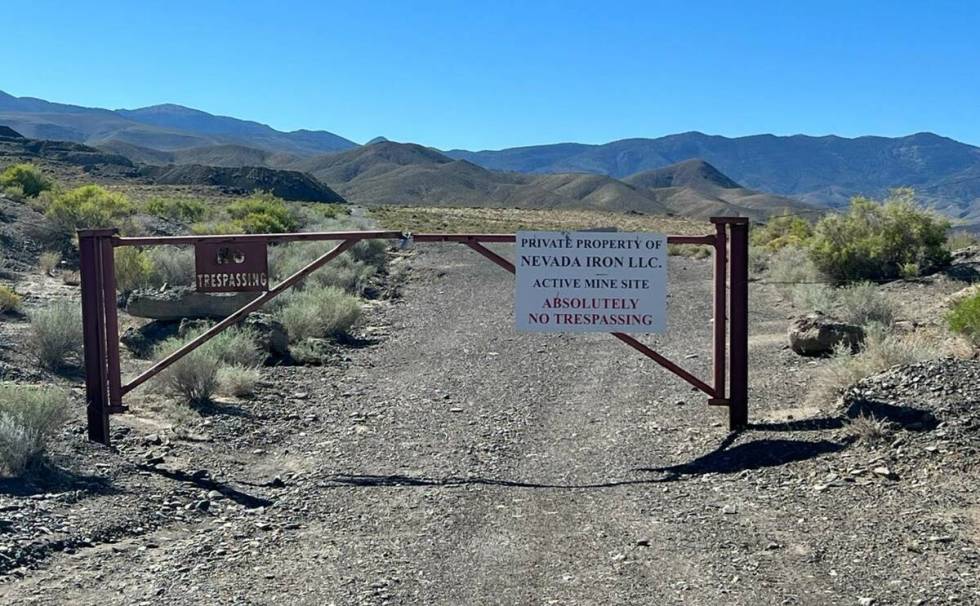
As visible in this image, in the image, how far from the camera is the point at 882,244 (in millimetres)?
22672

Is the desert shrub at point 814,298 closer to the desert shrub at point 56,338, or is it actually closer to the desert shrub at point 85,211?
the desert shrub at point 56,338

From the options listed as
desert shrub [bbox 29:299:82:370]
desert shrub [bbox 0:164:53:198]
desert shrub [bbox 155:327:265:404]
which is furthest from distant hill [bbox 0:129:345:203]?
desert shrub [bbox 155:327:265:404]

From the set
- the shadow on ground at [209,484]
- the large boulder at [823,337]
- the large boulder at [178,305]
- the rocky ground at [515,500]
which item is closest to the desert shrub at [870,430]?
the rocky ground at [515,500]

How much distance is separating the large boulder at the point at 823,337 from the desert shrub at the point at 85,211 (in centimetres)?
1529

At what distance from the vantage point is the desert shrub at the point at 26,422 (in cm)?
702

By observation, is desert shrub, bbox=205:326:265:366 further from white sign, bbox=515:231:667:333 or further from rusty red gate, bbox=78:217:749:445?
white sign, bbox=515:231:667:333

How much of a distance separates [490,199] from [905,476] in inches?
5519

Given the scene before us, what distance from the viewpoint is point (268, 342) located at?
1352 centimetres

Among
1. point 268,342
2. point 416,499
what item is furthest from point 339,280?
point 416,499

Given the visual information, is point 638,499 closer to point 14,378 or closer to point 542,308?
point 542,308

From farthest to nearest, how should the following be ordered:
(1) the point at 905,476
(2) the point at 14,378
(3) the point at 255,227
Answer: (3) the point at 255,227 → (2) the point at 14,378 → (1) the point at 905,476

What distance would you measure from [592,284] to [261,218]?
26788 millimetres

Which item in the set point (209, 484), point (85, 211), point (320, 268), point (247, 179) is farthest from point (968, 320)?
point (247, 179)

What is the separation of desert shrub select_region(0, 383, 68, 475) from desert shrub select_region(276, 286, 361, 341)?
6635mm
